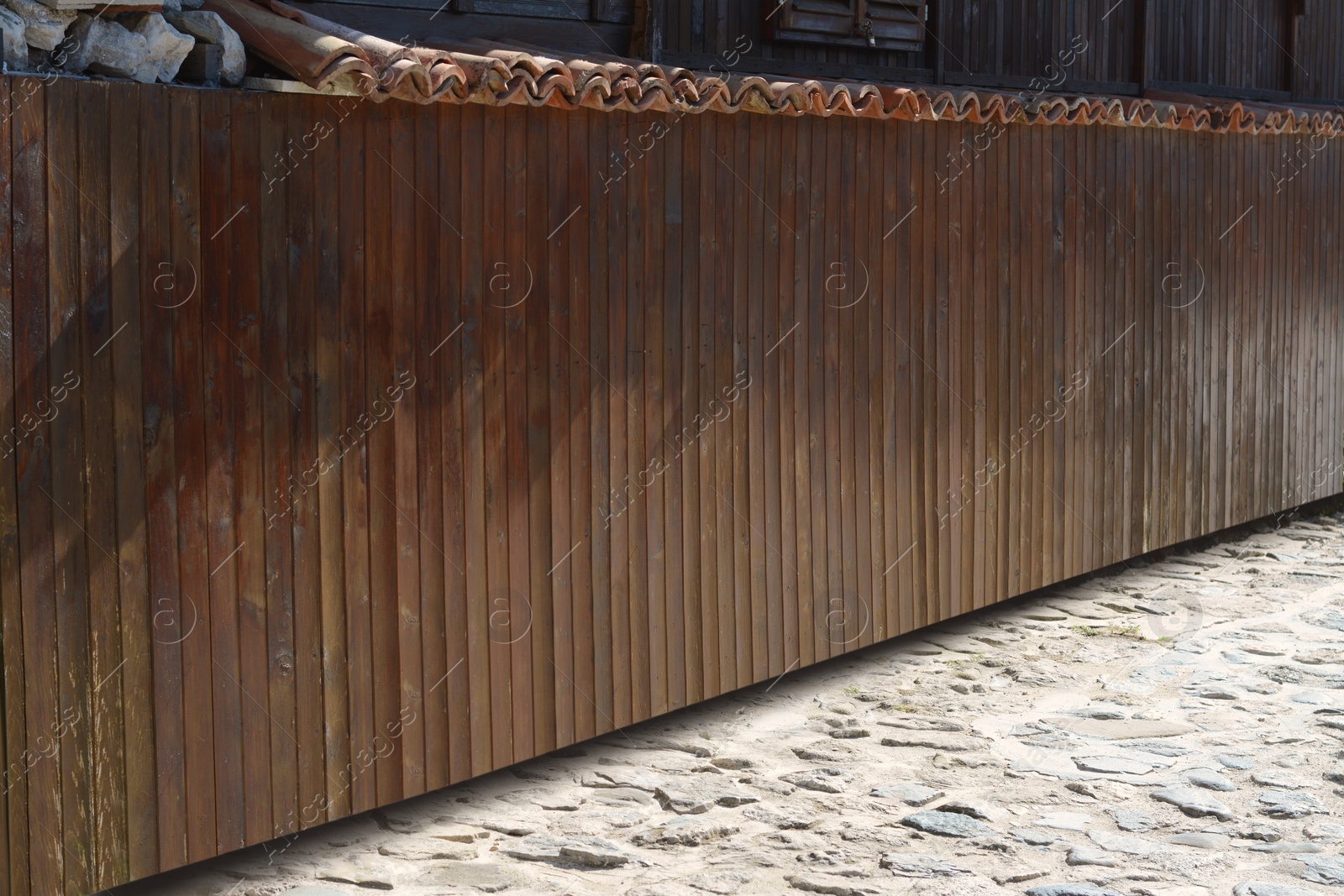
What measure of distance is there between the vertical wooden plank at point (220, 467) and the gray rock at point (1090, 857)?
3007 millimetres

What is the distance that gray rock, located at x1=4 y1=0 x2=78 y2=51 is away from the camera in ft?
14.4

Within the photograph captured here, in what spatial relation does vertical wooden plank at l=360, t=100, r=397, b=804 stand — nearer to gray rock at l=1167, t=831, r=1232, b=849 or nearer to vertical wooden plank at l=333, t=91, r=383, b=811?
vertical wooden plank at l=333, t=91, r=383, b=811

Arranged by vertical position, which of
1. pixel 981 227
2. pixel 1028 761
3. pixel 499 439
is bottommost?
pixel 1028 761

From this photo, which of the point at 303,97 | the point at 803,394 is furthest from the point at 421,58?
the point at 803,394

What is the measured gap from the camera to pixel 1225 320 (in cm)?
1080

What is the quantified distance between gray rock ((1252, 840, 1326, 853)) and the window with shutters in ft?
17.2

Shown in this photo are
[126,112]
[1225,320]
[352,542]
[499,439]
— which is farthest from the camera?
[1225,320]

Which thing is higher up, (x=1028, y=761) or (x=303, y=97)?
(x=303, y=97)

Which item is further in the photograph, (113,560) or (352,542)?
(352,542)

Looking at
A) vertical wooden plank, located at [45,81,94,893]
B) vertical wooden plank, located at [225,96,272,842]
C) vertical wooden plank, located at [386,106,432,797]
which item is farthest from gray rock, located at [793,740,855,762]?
vertical wooden plank, located at [45,81,94,893]

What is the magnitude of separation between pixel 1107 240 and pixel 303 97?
A: 607 centimetres

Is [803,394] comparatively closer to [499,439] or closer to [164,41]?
[499,439]

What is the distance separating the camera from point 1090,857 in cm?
544

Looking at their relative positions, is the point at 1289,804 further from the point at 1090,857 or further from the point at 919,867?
the point at 919,867
